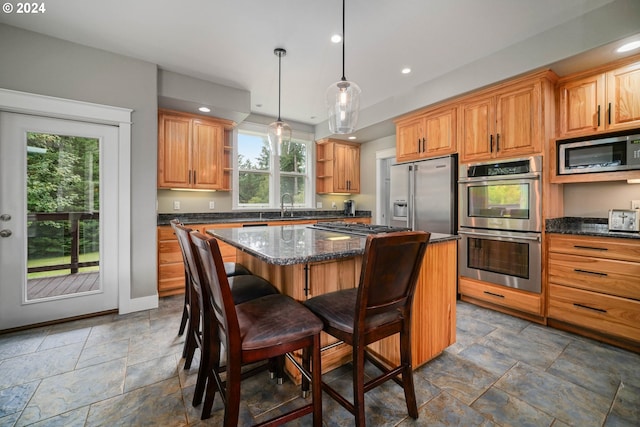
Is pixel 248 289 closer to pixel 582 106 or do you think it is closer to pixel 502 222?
pixel 502 222

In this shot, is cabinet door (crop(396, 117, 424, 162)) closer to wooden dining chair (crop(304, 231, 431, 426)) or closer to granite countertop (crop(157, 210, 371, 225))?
granite countertop (crop(157, 210, 371, 225))

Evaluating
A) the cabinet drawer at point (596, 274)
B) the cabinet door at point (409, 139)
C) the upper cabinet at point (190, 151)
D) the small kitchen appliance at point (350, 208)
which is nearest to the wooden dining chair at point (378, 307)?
the cabinet drawer at point (596, 274)

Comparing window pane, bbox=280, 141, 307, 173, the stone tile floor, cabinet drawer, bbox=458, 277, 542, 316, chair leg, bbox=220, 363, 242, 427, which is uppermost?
window pane, bbox=280, 141, 307, 173

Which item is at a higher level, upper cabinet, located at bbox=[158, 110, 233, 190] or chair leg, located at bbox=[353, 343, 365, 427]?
upper cabinet, located at bbox=[158, 110, 233, 190]

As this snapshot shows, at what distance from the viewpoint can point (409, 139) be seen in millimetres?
3789

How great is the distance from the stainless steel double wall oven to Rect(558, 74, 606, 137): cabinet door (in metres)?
0.44

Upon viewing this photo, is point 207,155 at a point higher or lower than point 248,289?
higher

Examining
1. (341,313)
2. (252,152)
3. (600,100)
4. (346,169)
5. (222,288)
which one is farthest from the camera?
(346,169)

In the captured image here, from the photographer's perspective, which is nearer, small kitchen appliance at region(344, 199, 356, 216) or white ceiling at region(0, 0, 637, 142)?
white ceiling at region(0, 0, 637, 142)

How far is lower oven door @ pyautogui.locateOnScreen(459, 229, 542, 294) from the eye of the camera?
264cm

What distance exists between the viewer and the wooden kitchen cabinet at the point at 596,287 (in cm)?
214

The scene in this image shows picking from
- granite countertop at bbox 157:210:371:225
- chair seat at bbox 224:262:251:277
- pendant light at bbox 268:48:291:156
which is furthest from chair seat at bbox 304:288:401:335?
granite countertop at bbox 157:210:371:225

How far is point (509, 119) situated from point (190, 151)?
3855mm

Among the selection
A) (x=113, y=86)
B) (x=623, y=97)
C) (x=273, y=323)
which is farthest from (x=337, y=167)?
(x=273, y=323)
